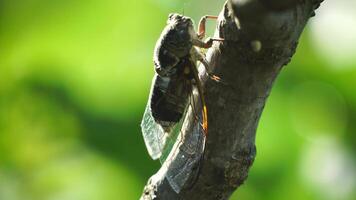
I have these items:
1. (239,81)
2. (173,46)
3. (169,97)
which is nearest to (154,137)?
(169,97)

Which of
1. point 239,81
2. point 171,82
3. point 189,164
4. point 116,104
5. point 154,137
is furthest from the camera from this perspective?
point 116,104

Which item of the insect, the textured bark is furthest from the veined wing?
the textured bark

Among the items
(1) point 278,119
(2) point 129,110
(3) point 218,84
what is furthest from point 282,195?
A: (3) point 218,84

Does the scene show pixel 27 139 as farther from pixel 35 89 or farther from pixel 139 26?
pixel 139 26

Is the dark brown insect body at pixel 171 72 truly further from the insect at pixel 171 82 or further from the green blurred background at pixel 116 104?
the green blurred background at pixel 116 104

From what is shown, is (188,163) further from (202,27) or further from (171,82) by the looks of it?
(202,27)

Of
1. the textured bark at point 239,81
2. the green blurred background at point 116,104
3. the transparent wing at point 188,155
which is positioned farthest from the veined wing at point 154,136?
the textured bark at point 239,81
